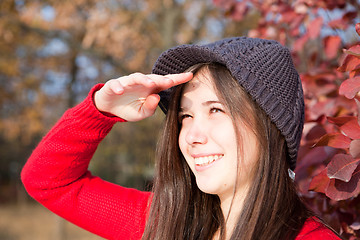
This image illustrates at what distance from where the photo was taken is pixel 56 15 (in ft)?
23.9

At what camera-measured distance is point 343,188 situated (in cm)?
125

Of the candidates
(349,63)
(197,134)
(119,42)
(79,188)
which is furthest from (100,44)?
(349,63)

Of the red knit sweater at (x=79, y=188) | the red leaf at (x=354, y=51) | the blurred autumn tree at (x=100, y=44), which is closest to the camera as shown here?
the red leaf at (x=354, y=51)

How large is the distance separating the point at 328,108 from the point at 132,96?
32.9 inches

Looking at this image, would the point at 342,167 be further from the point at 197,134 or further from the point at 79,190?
the point at 79,190

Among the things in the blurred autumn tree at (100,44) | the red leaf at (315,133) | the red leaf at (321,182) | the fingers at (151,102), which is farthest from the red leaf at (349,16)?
the blurred autumn tree at (100,44)

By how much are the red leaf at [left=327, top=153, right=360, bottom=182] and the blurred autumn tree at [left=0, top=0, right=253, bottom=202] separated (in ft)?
8.22

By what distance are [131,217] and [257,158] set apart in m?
0.67

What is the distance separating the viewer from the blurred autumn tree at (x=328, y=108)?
1.25 meters

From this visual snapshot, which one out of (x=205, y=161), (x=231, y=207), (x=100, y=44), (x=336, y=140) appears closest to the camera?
(x=336, y=140)

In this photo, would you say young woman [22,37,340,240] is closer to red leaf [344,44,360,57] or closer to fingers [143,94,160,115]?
fingers [143,94,160,115]

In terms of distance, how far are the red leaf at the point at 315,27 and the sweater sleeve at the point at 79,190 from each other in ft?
3.67

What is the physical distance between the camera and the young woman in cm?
146

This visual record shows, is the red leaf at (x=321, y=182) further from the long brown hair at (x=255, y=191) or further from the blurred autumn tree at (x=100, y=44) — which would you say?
the blurred autumn tree at (x=100, y=44)
